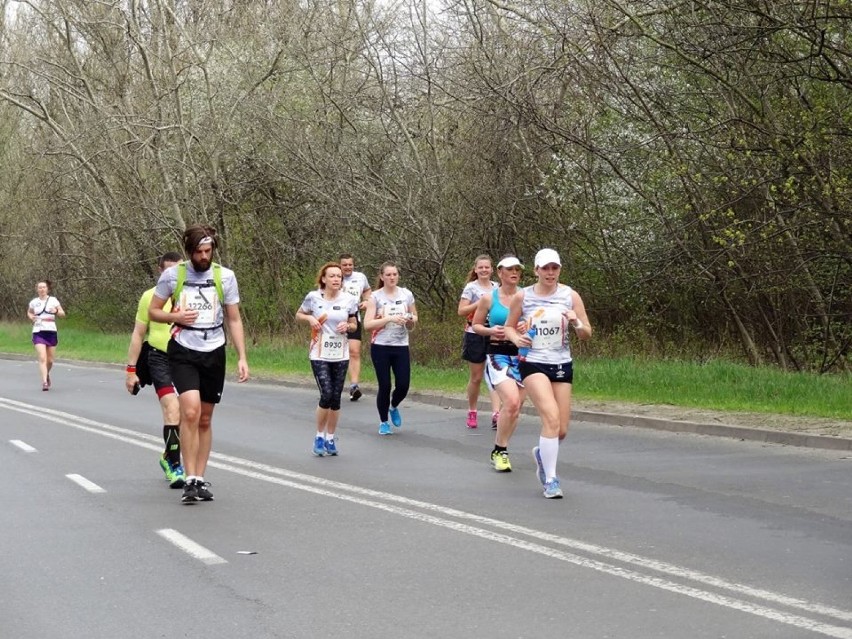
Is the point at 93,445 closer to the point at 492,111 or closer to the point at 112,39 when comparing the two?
the point at 492,111

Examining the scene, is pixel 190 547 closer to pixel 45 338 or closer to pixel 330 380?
pixel 330 380

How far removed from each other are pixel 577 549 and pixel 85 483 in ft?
15.8

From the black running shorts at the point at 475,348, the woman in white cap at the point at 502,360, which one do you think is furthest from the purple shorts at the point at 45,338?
the woman in white cap at the point at 502,360

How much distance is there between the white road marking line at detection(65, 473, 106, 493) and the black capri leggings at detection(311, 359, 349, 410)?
2237 millimetres

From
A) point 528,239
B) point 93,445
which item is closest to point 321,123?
point 528,239

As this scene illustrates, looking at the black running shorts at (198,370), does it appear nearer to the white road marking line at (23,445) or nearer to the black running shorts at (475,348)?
the white road marking line at (23,445)

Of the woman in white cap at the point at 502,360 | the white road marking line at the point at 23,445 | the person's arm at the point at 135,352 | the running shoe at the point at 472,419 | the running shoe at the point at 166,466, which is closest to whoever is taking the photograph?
the person's arm at the point at 135,352

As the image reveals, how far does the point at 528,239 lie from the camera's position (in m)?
27.2

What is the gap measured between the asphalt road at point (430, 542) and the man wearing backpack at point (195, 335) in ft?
1.48

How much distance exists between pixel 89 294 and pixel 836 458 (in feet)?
128

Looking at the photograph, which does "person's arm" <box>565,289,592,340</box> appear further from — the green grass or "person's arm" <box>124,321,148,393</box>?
the green grass

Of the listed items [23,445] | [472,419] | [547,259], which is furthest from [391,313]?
[547,259]

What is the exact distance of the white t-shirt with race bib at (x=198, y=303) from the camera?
9.78 meters

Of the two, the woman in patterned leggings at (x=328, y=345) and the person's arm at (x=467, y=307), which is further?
the person's arm at (x=467, y=307)
